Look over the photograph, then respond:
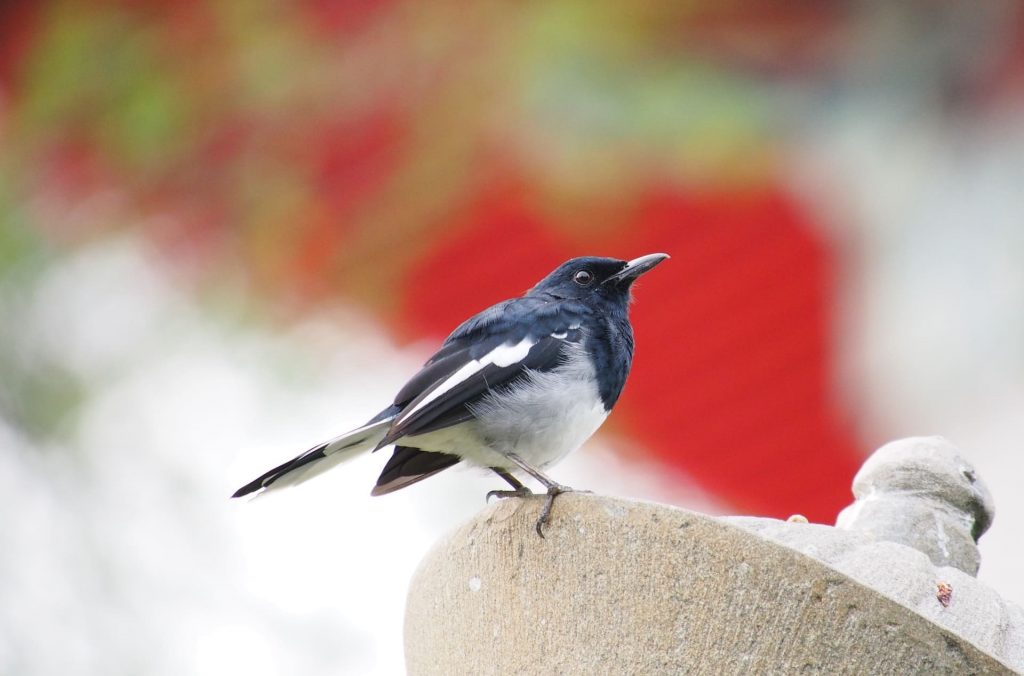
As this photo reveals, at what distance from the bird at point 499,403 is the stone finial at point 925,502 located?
24.4 inches

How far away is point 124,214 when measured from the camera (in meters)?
5.30

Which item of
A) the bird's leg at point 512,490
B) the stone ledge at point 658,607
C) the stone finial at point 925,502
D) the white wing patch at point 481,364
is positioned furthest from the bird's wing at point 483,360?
the stone finial at point 925,502

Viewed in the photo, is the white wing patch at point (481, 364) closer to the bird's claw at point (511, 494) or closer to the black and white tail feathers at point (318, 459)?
the black and white tail feathers at point (318, 459)

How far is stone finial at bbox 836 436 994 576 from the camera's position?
2.14 meters

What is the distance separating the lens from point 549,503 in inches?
74.4

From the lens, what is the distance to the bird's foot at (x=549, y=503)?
1858mm

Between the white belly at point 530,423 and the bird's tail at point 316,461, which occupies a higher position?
the white belly at point 530,423

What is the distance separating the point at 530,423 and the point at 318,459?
0.45 meters

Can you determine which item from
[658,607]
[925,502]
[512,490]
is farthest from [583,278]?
[658,607]

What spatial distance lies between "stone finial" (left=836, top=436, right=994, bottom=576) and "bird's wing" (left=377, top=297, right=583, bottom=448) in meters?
0.71

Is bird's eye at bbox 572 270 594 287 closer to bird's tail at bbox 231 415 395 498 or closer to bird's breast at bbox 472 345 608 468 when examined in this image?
bird's breast at bbox 472 345 608 468

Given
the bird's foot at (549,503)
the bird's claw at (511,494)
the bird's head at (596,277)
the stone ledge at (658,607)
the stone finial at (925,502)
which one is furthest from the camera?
the bird's head at (596,277)

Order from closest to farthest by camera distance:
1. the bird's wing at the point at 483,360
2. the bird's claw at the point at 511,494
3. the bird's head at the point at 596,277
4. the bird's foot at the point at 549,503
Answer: the bird's foot at the point at 549,503 < the bird's claw at the point at 511,494 < the bird's wing at the point at 483,360 < the bird's head at the point at 596,277

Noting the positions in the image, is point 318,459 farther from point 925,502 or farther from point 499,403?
point 925,502
